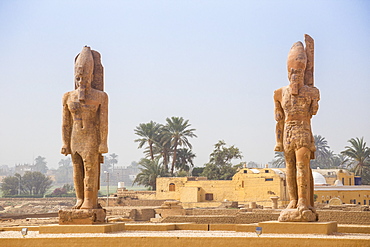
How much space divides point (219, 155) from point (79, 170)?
47547 millimetres

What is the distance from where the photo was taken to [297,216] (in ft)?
36.1

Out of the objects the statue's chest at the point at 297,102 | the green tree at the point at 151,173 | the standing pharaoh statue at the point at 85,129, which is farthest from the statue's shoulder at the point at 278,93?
the green tree at the point at 151,173

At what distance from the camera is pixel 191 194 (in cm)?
4609

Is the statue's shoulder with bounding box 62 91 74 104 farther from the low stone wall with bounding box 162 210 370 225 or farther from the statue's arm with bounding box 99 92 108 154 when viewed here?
the low stone wall with bounding box 162 210 370 225

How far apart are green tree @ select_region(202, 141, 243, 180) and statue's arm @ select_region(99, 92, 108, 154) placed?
4573 centimetres

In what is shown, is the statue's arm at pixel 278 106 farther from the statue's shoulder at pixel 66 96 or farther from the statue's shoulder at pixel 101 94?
the statue's shoulder at pixel 66 96

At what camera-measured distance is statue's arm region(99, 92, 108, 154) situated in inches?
472

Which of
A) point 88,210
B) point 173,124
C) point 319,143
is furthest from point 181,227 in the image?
point 319,143

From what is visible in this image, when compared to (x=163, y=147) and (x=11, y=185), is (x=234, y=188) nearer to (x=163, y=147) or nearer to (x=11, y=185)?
(x=163, y=147)

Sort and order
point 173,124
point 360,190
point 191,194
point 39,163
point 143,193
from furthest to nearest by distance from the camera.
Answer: point 39,163 < point 173,124 < point 143,193 < point 191,194 < point 360,190

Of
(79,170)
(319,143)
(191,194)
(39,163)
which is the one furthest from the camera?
(39,163)

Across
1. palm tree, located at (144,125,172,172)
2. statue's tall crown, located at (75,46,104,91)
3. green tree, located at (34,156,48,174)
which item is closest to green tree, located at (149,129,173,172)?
palm tree, located at (144,125,172,172)

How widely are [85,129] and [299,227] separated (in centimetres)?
461

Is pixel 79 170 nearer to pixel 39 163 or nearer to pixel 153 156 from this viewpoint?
pixel 153 156
